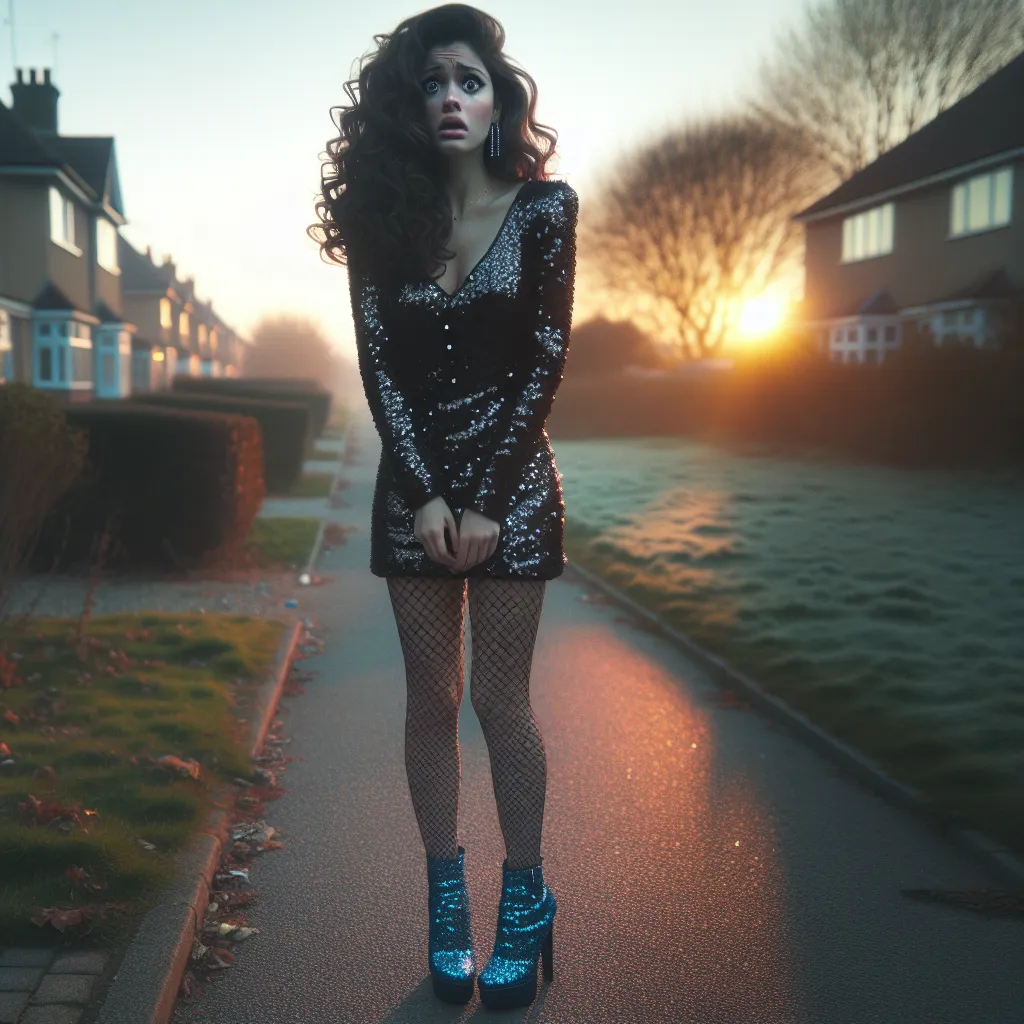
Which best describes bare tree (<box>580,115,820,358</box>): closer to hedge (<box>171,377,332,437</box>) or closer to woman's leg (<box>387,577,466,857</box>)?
hedge (<box>171,377,332,437</box>)

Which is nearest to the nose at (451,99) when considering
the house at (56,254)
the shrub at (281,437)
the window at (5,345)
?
the shrub at (281,437)

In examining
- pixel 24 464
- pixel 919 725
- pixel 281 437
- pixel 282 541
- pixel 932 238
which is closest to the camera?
pixel 919 725

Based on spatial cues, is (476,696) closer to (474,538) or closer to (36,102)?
(474,538)

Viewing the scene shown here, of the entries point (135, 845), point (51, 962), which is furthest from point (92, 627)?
point (51, 962)

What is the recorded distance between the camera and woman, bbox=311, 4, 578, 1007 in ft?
9.23

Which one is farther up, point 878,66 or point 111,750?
point 878,66

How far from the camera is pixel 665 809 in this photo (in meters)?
4.67

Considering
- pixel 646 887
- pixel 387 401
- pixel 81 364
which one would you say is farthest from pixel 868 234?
pixel 387 401

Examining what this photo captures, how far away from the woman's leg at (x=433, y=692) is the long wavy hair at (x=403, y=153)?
76 centimetres

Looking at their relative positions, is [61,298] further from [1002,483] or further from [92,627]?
[92,627]

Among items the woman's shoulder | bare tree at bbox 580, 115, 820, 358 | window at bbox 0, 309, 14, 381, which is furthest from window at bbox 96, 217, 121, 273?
the woman's shoulder

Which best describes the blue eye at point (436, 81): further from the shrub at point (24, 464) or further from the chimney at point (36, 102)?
the chimney at point (36, 102)

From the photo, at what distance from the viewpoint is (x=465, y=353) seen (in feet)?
9.24

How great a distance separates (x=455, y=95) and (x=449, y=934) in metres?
2.03
